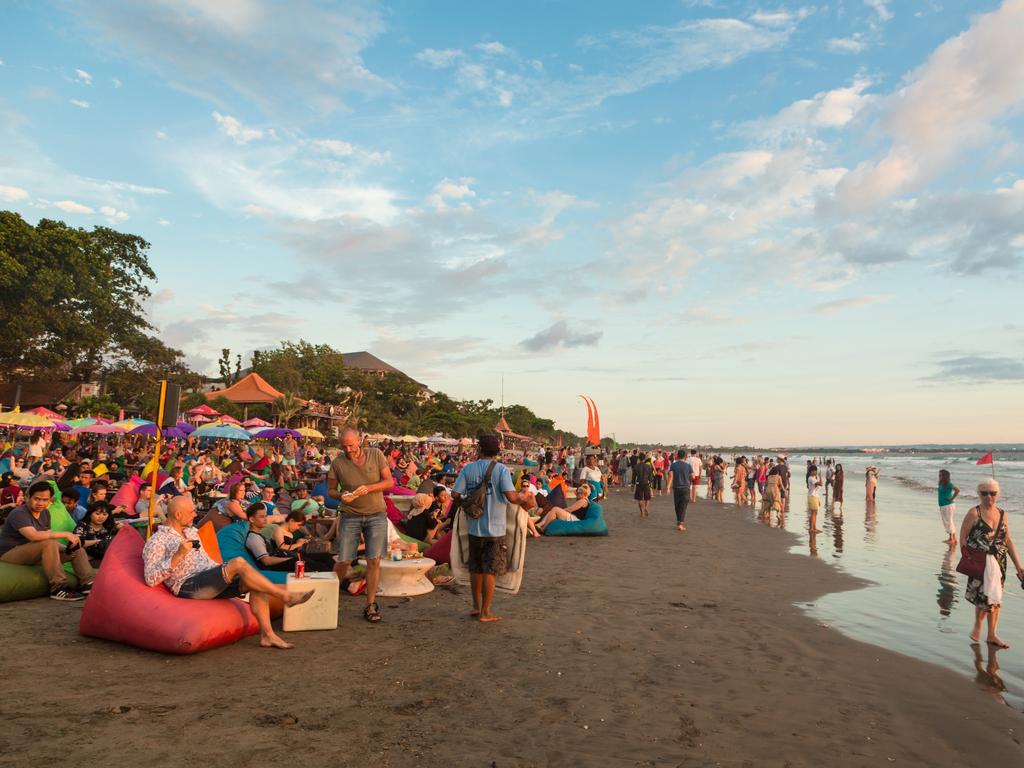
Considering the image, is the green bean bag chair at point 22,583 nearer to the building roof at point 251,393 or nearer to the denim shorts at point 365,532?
the denim shorts at point 365,532

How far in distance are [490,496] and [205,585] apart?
2.23m

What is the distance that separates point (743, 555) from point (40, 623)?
8937 millimetres

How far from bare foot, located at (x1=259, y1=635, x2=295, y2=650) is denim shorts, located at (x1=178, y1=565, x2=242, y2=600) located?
468 millimetres

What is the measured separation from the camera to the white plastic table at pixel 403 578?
6.48 meters

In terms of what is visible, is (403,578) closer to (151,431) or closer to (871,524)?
(871,524)

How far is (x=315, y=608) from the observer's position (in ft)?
16.9

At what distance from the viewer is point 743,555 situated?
10.2 m

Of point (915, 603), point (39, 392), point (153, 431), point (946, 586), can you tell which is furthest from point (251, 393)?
point (915, 603)

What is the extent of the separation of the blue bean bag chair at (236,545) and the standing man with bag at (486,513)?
5.65ft

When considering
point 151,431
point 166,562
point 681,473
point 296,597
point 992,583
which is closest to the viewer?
point 166,562

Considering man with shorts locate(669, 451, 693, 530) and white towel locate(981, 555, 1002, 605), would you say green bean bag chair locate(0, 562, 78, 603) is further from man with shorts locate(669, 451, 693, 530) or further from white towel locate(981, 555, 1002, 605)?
man with shorts locate(669, 451, 693, 530)

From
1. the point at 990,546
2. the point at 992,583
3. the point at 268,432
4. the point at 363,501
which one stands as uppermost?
the point at 268,432

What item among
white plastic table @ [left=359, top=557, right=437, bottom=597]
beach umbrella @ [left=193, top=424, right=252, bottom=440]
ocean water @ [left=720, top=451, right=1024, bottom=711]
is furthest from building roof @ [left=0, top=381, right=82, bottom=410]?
ocean water @ [left=720, top=451, right=1024, bottom=711]

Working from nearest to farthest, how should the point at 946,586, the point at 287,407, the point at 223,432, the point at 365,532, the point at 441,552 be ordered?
the point at 365,532, the point at 441,552, the point at 946,586, the point at 223,432, the point at 287,407
